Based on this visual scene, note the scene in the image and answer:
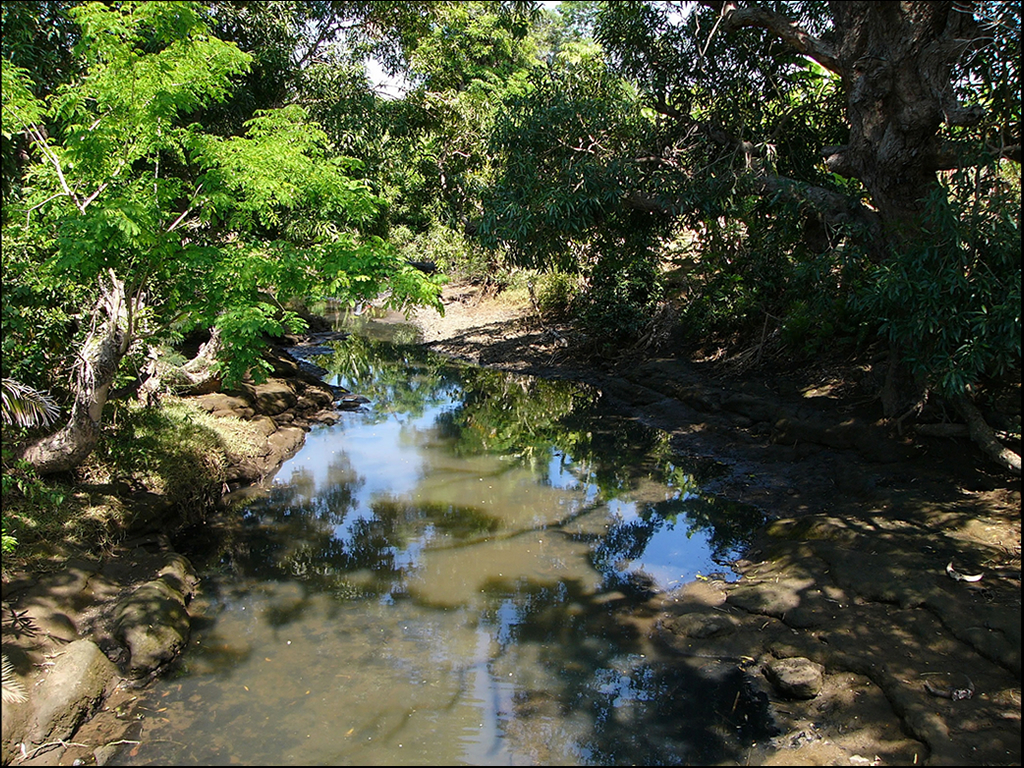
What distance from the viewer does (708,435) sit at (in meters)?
10.9

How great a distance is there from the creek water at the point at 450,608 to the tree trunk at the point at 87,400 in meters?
1.64

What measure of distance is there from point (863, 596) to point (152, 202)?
22.2 ft

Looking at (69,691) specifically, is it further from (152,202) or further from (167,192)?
(167,192)

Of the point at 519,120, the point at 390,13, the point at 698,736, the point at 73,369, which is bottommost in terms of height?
the point at 698,736

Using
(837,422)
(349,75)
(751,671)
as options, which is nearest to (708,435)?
(837,422)

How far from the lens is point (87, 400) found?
6.40 metres

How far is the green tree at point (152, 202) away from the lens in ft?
19.5

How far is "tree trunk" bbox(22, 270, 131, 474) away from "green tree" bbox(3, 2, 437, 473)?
0.04 feet

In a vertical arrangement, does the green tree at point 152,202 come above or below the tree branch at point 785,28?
below

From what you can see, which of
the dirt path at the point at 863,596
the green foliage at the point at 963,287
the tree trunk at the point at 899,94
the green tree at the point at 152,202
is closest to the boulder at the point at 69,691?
the green tree at the point at 152,202

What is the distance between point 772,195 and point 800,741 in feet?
22.6

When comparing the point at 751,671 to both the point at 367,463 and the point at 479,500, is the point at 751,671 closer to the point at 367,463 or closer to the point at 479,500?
the point at 479,500

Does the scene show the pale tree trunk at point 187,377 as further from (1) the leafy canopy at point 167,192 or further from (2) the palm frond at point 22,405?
(2) the palm frond at point 22,405

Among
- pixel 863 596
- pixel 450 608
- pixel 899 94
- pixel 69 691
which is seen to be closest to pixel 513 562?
pixel 450 608
